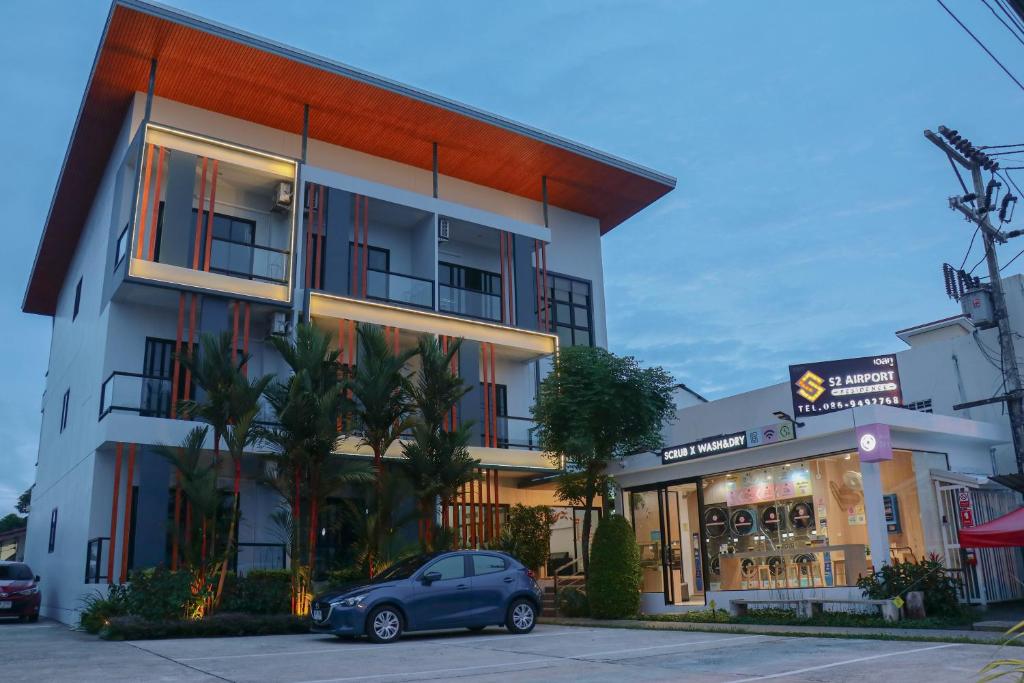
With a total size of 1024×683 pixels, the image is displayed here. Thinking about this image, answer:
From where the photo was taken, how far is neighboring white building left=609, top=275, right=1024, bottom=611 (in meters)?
15.5

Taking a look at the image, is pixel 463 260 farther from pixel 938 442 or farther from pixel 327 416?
pixel 938 442

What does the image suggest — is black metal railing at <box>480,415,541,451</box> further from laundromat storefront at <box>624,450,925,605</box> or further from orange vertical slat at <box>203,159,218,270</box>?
orange vertical slat at <box>203,159,218,270</box>

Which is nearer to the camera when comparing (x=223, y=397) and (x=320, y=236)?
(x=223, y=397)

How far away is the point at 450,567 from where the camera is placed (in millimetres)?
13469

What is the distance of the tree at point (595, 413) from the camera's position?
18.4m

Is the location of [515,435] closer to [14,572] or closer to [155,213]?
[155,213]

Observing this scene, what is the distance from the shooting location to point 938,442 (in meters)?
16.8

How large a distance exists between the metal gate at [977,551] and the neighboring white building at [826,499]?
0.03 meters

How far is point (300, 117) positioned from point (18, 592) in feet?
42.0

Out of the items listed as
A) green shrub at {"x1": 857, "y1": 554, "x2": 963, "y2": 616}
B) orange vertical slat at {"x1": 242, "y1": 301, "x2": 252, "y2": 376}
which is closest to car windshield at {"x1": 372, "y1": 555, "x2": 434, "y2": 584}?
orange vertical slat at {"x1": 242, "y1": 301, "x2": 252, "y2": 376}

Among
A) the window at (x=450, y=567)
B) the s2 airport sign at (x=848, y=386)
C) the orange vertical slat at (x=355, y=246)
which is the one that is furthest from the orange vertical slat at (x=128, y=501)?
the s2 airport sign at (x=848, y=386)

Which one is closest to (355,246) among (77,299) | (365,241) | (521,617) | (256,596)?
(365,241)

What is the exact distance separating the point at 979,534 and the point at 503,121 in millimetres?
15329

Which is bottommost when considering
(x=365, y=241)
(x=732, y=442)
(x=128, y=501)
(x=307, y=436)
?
(x=128, y=501)
